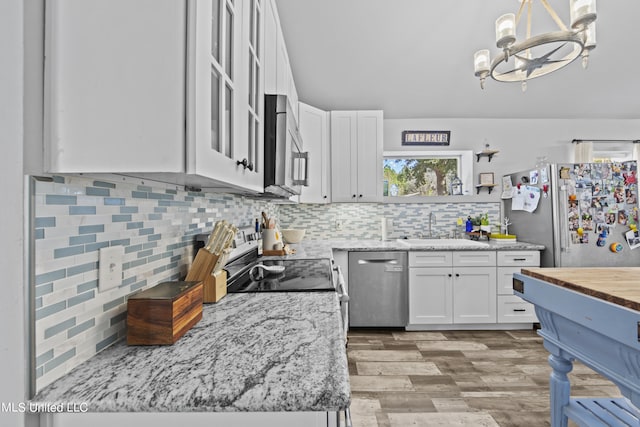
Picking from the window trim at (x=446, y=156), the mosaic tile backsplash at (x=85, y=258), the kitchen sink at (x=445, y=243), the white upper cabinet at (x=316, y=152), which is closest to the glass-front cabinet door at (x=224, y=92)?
the mosaic tile backsplash at (x=85, y=258)

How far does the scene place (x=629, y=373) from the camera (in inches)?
45.1

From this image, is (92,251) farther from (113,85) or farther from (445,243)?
(445,243)

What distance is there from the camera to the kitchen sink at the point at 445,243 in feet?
10.2

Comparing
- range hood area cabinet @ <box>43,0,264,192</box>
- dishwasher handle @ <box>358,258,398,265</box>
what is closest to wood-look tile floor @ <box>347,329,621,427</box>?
dishwasher handle @ <box>358,258,398,265</box>

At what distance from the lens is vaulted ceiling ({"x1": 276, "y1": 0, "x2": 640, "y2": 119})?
218 cm

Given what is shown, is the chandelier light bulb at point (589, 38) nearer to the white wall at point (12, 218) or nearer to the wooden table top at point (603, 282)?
the wooden table top at point (603, 282)

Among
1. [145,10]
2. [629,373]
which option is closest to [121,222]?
[145,10]

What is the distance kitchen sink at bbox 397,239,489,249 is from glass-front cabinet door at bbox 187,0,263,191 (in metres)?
2.42

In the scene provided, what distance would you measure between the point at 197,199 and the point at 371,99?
2546 mm

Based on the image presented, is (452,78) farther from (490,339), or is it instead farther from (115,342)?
(115,342)

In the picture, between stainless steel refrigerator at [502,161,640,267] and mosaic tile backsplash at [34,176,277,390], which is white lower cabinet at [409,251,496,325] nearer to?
stainless steel refrigerator at [502,161,640,267]

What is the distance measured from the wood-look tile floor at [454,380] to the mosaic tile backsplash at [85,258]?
4.94 feet

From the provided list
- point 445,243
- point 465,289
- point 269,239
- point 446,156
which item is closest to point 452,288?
point 465,289

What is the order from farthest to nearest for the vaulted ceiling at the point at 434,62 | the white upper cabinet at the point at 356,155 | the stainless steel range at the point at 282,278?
1. the white upper cabinet at the point at 356,155
2. the vaulted ceiling at the point at 434,62
3. the stainless steel range at the point at 282,278
